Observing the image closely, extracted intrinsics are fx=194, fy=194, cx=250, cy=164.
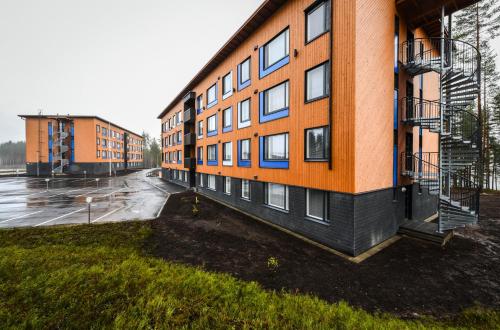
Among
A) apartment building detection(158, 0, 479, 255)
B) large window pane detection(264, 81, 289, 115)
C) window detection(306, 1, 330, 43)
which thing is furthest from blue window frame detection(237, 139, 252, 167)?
window detection(306, 1, 330, 43)

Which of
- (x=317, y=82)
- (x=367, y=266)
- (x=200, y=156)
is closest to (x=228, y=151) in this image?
(x=200, y=156)

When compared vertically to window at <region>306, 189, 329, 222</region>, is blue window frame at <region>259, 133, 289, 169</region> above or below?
above

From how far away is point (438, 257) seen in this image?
27.2 feet

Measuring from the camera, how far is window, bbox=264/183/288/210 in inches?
489

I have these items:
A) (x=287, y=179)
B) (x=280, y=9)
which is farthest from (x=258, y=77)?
(x=287, y=179)

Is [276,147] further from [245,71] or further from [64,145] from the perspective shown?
[64,145]

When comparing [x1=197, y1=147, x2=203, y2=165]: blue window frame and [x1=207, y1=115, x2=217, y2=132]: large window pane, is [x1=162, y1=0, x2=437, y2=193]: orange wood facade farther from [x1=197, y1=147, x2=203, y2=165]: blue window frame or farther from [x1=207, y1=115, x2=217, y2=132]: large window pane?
[x1=197, y1=147, x2=203, y2=165]: blue window frame

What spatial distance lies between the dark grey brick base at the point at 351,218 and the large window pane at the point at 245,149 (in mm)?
4696

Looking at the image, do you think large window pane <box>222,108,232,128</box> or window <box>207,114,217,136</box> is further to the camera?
window <box>207,114,217,136</box>

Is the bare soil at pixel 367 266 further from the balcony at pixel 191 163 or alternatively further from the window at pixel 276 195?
the balcony at pixel 191 163

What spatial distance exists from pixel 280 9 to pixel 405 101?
376 inches

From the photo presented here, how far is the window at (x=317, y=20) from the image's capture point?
9.90m

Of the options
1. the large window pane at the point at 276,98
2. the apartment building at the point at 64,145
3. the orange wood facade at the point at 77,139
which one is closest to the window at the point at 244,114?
the large window pane at the point at 276,98

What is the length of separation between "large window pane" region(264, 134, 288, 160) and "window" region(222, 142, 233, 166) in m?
5.18
